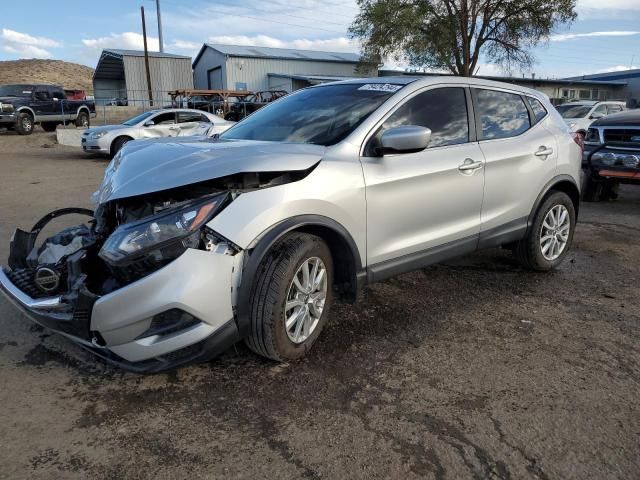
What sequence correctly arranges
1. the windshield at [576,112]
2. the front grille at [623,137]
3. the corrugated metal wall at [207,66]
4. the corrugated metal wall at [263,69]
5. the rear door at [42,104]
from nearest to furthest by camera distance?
the front grille at [623,137], the windshield at [576,112], the rear door at [42,104], the corrugated metal wall at [263,69], the corrugated metal wall at [207,66]

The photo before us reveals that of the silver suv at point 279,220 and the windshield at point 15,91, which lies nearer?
the silver suv at point 279,220

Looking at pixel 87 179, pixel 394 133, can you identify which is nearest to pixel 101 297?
pixel 394 133

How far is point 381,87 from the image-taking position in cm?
375

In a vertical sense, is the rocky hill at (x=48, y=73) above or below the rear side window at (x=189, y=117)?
above

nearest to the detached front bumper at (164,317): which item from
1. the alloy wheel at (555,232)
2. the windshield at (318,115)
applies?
the windshield at (318,115)

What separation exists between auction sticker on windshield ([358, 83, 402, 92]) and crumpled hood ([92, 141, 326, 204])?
815mm

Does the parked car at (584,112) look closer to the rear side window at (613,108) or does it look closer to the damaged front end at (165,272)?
the rear side window at (613,108)

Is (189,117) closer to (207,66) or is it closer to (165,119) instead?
(165,119)

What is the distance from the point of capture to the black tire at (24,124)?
2064cm

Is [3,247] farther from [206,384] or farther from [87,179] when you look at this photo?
[87,179]

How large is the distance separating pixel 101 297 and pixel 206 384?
75cm

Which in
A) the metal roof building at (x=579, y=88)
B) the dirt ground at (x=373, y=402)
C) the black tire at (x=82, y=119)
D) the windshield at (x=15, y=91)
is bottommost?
the dirt ground at (x=373, y=402)

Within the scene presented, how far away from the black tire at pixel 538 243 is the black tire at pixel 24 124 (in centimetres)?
2137

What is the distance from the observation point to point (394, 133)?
318 cm
